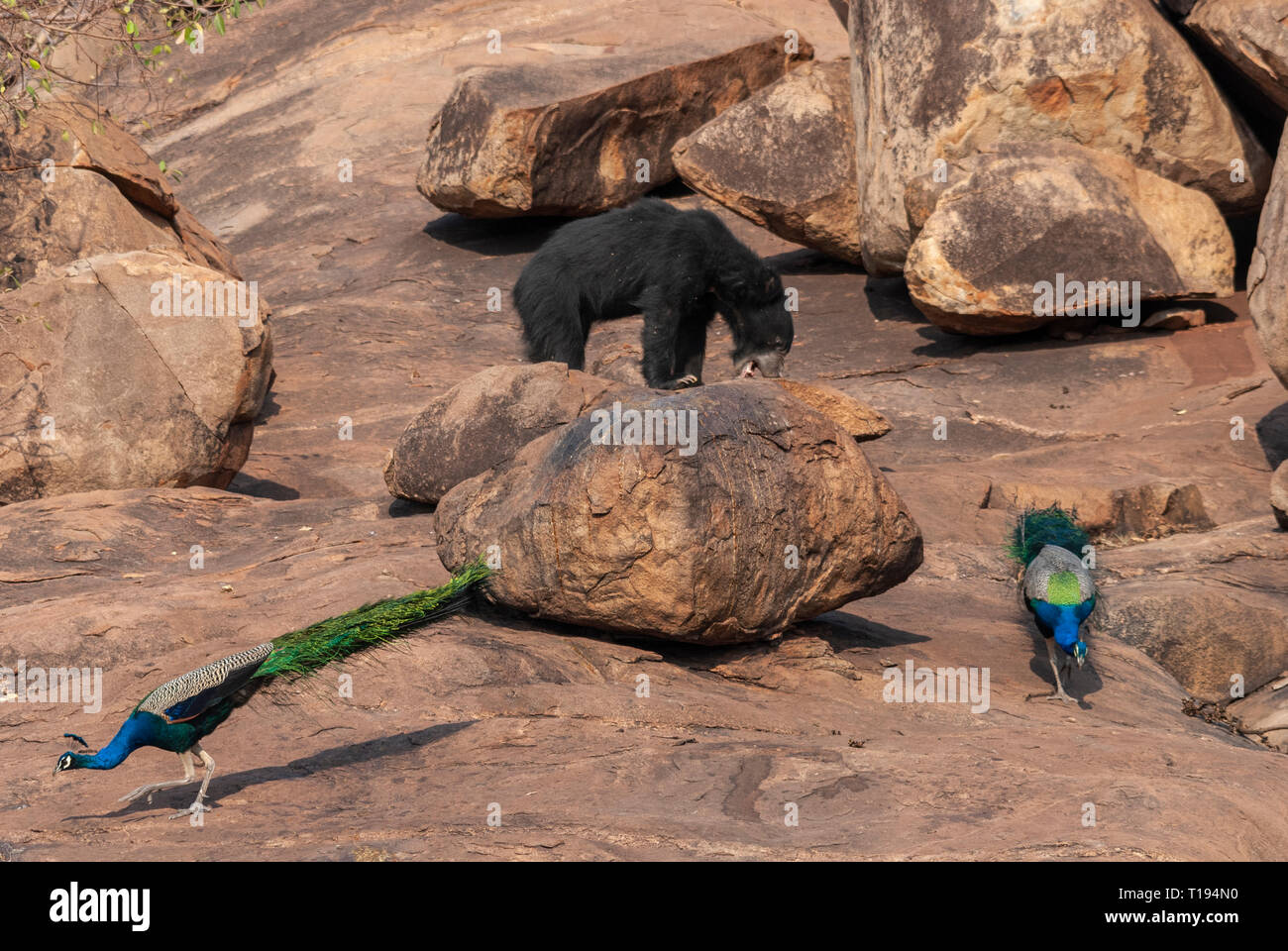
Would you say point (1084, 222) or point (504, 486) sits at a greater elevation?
point (1084, 222)

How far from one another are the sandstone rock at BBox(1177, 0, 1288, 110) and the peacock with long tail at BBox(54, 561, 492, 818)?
30.6 ft

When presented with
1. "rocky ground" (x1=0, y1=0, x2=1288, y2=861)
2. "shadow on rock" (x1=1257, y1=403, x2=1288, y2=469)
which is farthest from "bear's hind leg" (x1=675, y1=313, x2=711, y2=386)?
"shadow on rock" (x1=1257, y1=403, x2=1288, y2=469)

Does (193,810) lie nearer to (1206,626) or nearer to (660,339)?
(1206,626)

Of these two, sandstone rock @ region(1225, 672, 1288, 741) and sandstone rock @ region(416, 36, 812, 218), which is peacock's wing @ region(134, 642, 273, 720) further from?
sandstone rock @ region(416, 36, 812, 218)

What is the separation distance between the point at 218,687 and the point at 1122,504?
6.80 m

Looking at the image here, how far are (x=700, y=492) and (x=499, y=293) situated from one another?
977cm

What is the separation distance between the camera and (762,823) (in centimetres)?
393

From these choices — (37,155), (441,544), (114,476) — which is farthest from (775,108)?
(441,544)

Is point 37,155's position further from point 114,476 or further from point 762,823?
point 762,823

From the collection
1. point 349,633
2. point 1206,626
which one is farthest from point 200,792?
point 1206,626

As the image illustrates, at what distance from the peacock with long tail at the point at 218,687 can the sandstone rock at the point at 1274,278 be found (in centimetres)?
667

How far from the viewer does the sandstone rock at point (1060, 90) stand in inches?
476

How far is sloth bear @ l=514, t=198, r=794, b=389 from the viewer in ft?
29.0

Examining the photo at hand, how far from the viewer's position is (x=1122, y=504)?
895cm
